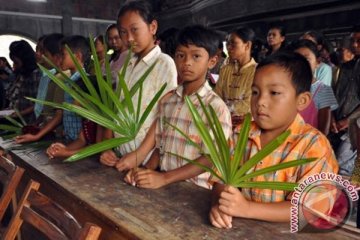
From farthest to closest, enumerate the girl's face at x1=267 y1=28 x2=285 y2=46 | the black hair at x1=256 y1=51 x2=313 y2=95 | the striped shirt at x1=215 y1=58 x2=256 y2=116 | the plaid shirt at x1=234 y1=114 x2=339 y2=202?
the girl's face at x1=267 y1=28 x2=285 y2=46
the striped shirt at x1=215 y1=58 x2=256 y2=116
the black hair at x1=256 y1=51 x2=313 y2=95
the plaid shirt at x1=234 y1=114 x2=339 y2=202

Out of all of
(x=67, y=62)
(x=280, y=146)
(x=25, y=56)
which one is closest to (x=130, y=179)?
(x=280, y=146)

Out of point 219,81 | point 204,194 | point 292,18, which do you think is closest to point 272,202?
point 204,194

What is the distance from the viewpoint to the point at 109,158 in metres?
1.92

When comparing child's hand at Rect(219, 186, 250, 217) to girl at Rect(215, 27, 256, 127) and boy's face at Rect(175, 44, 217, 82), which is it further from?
girl at Rect(215, 27, 256, 127)

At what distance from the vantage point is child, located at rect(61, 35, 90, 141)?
100 inches

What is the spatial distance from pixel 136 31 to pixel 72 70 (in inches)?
36.6

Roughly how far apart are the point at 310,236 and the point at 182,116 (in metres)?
0.84

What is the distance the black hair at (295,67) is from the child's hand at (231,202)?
45 cm

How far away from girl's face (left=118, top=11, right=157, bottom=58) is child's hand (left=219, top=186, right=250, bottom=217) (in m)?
1.18

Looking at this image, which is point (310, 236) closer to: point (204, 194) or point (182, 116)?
point (204, 194)

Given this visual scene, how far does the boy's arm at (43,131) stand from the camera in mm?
2492

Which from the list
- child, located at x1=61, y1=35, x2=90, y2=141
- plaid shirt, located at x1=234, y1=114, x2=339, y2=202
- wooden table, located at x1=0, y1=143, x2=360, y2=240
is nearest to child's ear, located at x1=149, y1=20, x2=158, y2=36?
child, located at x1=61, y1=35, x2=90, y2=141

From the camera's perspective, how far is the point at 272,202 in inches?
49.5

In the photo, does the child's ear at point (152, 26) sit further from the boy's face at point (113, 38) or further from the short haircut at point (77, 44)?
the boy's face at point (113, 38)
